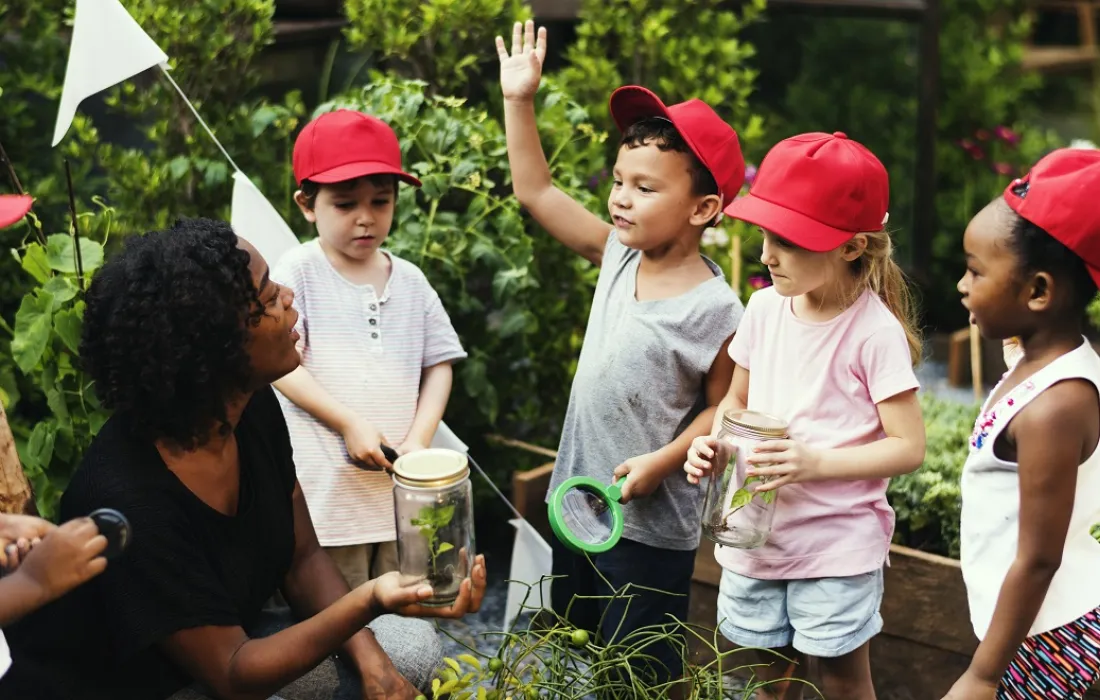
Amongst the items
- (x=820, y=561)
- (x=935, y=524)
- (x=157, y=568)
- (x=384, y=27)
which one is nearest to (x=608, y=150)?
(x=384, y=27)

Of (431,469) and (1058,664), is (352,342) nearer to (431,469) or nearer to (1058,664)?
(431,469)

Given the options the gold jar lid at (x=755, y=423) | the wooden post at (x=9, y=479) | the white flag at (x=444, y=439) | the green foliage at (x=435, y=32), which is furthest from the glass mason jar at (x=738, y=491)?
the green foliage at (x=435, y=32)

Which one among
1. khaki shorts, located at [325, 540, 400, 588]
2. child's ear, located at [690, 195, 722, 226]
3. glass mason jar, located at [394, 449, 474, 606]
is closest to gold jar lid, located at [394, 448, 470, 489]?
glass mason jar, located at [394, 449, 474, 606]

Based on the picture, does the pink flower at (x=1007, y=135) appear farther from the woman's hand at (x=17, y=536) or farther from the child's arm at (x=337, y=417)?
the woman's hand at (x=17, y=536)

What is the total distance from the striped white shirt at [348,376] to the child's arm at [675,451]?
690 mm

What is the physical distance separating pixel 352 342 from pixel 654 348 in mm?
780

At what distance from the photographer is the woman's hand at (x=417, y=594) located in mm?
2072

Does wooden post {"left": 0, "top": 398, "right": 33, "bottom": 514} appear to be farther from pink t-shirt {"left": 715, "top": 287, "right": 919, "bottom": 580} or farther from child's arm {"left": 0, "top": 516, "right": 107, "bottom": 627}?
pink t-shirt {"left": 715, "top": 287, "right": 919, "bottom": 580}

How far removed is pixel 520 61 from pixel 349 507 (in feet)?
3.83

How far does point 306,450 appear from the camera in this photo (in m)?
3.01

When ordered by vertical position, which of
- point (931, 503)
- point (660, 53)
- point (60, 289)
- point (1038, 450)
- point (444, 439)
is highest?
point (660, 53)

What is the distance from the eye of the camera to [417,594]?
2.07 metres

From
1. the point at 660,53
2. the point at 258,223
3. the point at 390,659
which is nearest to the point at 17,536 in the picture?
the point at 390,659

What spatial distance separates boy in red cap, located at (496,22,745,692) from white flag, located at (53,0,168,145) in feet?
3.01
